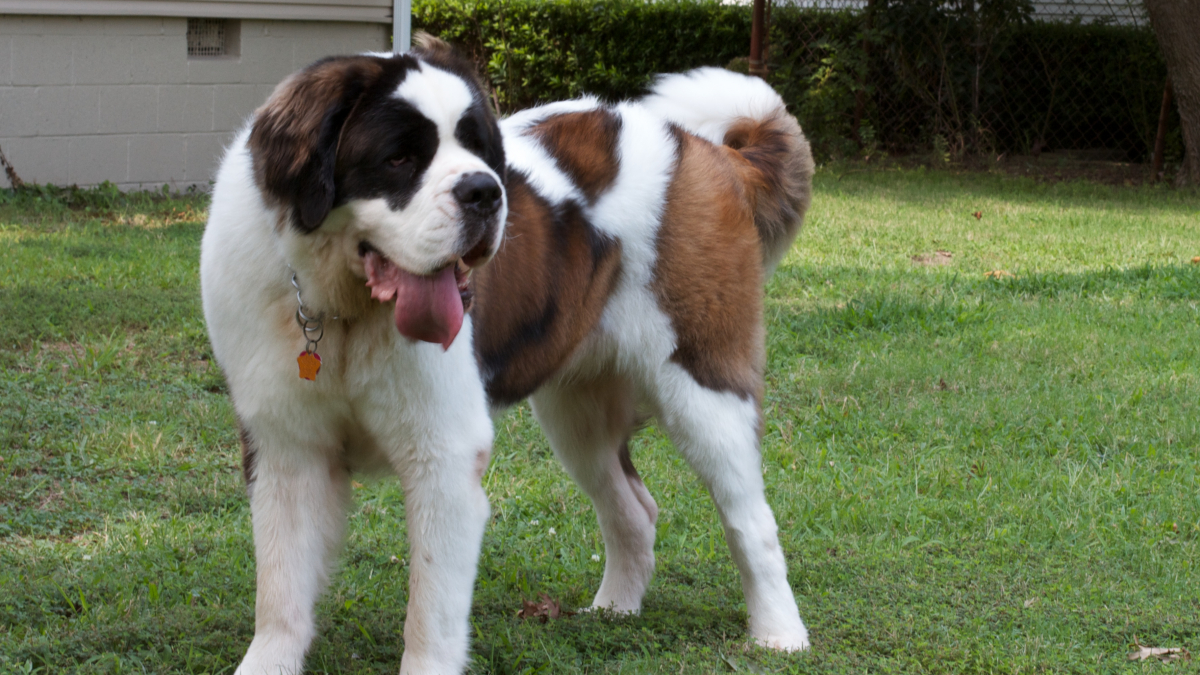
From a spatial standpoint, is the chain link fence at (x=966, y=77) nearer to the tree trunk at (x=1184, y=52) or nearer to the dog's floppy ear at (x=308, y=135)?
the tree trunk at (x=1184, y=52)

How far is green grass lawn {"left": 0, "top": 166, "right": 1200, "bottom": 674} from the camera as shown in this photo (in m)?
3.50

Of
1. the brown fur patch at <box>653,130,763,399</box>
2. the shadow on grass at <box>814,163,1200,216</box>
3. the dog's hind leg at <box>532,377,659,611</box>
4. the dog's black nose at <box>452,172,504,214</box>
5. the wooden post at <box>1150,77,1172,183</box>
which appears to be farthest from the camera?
the wooden post at <box>1150,77,1172,183</box>

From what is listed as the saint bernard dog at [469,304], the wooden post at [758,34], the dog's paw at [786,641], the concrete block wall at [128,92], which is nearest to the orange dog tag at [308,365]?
the saint bernard dog at [469,304]

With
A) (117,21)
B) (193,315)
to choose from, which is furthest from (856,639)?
(117,21)

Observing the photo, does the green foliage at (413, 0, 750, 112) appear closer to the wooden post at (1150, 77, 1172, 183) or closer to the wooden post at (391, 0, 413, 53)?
the wooden post at (391, 0, 413, 53)

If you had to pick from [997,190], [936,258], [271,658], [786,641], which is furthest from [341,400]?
[997,190]

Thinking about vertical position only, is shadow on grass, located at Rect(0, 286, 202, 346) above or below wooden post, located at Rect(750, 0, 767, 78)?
below

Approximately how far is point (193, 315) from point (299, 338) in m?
3.92

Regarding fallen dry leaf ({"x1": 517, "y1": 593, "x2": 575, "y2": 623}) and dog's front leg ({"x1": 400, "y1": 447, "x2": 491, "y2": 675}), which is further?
fallen dry leaf ({"x1": 517, "y1": 593, "x2": 575, "y2": 623})

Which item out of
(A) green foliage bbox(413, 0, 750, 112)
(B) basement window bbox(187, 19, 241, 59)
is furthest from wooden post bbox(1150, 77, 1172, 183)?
(B) basement window bbox(187, 19, 241, 59)

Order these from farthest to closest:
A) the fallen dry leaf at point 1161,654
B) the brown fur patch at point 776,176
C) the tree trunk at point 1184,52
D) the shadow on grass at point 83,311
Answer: the tree trunk at point 1184,52
the shadow on grass at point 83,311
the brown fur patch at point 776,176
the fallen dry leaf at point 1161,654

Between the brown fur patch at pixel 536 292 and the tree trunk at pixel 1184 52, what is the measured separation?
34.1 ft

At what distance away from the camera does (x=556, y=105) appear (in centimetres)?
381

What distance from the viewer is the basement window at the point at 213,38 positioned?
1034 cm
